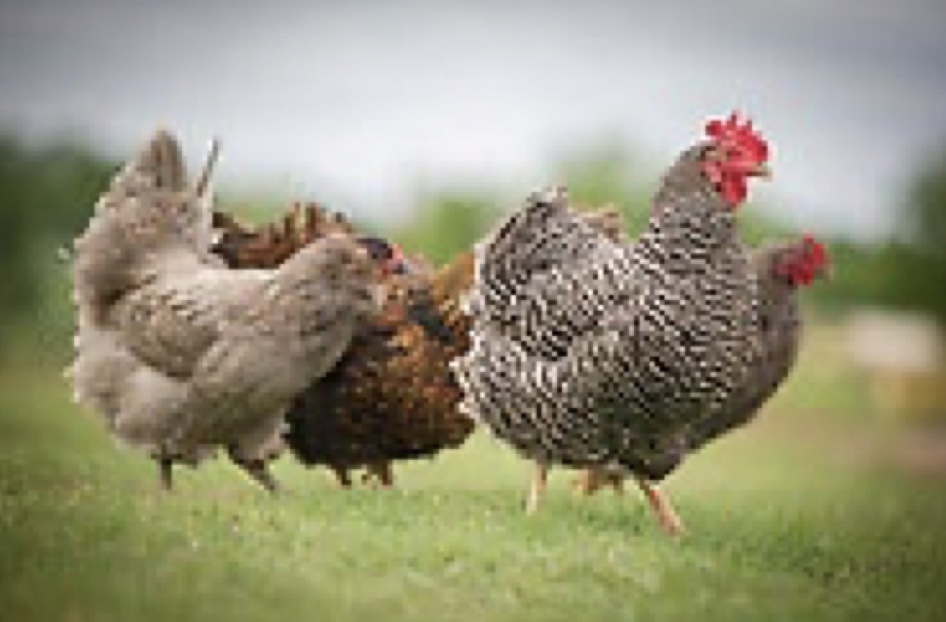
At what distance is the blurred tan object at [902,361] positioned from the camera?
100ft

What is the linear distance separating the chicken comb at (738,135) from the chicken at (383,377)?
1.54 m

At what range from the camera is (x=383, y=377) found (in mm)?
10805

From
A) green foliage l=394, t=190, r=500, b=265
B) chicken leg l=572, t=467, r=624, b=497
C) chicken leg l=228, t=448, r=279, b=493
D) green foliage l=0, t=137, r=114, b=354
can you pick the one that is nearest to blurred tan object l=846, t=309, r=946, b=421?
green foliage l=394, t=190, r=500, b=265

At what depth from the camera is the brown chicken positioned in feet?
35.6

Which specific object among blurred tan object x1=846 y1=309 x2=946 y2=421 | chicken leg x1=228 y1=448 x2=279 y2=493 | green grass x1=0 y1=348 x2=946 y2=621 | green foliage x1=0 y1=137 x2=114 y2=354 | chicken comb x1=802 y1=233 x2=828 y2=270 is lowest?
green grass x1=0 y1=348 x2=946 y2=621

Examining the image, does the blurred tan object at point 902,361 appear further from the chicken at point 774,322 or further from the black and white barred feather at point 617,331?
the black and white barred feather at point 617,331

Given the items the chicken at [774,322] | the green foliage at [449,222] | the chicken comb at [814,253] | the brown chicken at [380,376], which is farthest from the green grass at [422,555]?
the green foliage at [449,222]

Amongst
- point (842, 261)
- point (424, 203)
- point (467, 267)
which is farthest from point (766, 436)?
point (467, 267)

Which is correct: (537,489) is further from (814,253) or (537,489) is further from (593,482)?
(814,253)

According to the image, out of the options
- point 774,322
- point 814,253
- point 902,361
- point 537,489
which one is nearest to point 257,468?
point 537,489

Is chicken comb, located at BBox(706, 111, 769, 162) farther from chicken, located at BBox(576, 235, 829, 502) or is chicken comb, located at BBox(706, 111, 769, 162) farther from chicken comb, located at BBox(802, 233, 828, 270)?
chicken comb, located at BBox(802, 233, 828, 270)

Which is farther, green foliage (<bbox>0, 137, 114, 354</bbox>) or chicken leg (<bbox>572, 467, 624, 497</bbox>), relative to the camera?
green foliage (<bbox>0, 137, 114, 354</bbox>)

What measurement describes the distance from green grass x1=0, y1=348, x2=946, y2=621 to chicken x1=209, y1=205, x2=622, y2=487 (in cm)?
40

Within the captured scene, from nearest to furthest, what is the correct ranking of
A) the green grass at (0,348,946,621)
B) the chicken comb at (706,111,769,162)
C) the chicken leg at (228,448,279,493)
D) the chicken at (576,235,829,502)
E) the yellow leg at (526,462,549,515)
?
the green grass at (0,348,946,621) → the chicken comb at (706,111,769,162) → the chicken leg at (228,448,279,493) → the yellow leg at (526,462,549,515) → the chicken at (576,235,829,502)
